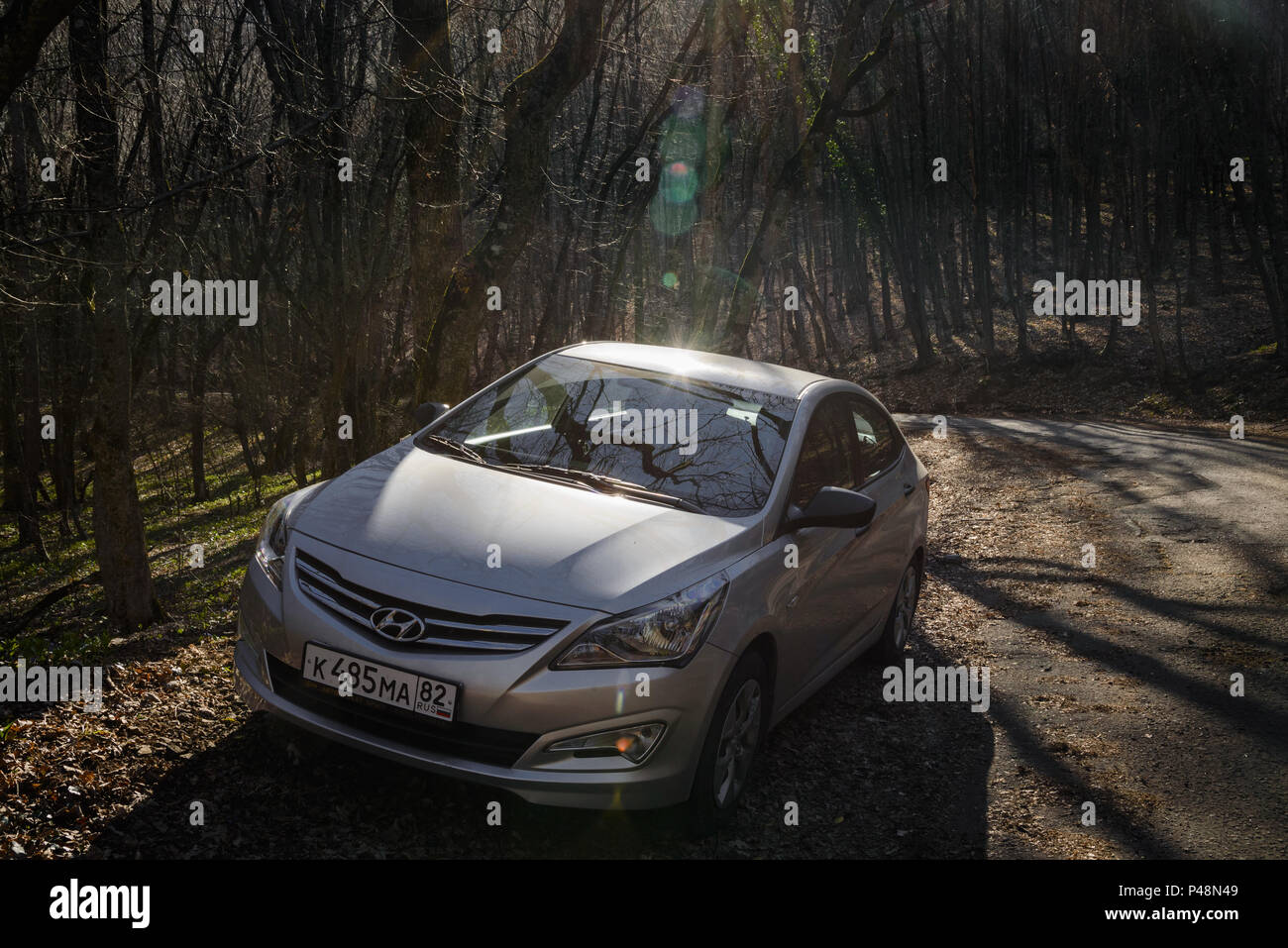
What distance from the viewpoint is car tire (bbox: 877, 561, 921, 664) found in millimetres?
6863

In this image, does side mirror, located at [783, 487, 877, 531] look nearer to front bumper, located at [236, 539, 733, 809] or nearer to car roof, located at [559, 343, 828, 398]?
car roof, located at [559, 343, 828, 398]

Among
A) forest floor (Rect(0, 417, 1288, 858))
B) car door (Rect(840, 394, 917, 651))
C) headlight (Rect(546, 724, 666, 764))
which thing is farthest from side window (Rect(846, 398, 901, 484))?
headlight (Rect(546, 724, 666, 764))

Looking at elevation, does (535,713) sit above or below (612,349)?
below

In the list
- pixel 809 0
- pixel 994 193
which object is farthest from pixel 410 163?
pixel 994 193

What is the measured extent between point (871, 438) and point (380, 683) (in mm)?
3648

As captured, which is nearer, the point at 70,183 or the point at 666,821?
the point at 666,821

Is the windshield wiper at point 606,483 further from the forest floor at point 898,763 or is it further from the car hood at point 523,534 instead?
the forest floor at point 898,763

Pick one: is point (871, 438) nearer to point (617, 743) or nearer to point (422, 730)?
point (617, 743)

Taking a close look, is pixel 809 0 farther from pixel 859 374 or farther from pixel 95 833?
pixel 95 833

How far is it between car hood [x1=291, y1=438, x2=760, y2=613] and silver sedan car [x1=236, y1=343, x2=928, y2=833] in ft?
0.04

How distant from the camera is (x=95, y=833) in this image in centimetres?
398

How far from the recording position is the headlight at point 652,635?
12.7 feet

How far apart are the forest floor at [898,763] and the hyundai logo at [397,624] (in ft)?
2.70
